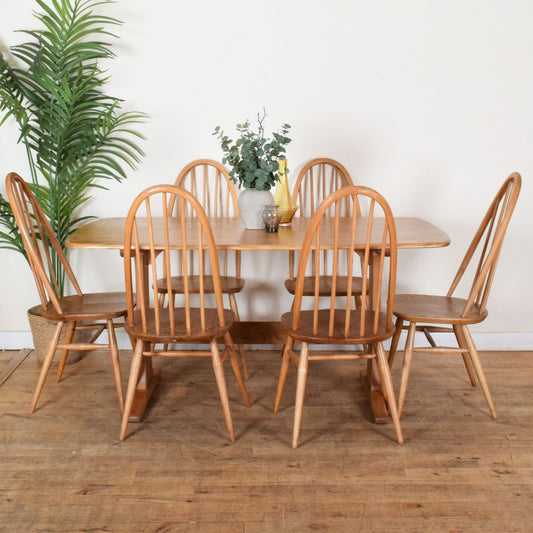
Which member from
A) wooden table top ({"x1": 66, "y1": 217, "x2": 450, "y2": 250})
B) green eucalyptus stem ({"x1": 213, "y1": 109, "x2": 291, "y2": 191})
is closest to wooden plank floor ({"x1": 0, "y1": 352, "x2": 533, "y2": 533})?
wooden table top ({"x1": 66, "y1": 217, "x2": 450, "y2": 250})

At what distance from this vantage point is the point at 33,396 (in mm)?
2555

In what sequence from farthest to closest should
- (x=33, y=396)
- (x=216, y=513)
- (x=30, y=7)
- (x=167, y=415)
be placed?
(x=30, y=7), (x=33, y=396), (x=167, y=415), (x=216, y=513)

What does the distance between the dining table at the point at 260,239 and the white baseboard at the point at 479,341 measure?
562 millimetres

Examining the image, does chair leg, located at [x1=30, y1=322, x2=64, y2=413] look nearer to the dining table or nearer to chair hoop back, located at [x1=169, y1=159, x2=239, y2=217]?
the dining table

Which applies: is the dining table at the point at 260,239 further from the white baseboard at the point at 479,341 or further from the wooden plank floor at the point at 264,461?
the white baseboard at the point at 479,341

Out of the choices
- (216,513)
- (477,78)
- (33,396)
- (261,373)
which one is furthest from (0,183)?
(477,78)

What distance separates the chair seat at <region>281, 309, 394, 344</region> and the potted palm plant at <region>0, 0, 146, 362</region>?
129cm


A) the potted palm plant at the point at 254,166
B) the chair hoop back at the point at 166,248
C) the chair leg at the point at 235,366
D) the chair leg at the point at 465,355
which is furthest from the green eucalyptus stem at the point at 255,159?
the chair leg at the point at 465,355

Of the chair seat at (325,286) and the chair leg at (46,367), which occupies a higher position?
the chair seat at (325,286)

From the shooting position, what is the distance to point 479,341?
10.5ft

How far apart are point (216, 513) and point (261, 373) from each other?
111 centimetres

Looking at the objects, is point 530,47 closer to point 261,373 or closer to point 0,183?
point 261,373

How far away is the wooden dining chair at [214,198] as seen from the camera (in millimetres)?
2860

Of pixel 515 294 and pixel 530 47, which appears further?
pixel 515 294
